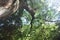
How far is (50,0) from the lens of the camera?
118cm

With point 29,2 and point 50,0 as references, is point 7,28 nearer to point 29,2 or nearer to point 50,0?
point 29,2

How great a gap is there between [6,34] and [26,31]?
17 cm

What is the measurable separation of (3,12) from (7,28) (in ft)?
0.47

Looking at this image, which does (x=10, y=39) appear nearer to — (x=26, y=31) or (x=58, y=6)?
(x=26, y=31)

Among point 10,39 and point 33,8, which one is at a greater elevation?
point 33,8

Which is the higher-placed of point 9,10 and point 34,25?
point 9,10

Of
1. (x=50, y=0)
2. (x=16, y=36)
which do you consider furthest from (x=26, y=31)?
(x=50, y=0)

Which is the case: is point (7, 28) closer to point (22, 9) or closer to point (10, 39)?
point (10, 39)

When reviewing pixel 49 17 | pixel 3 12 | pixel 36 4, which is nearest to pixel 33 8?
pixel 36 4

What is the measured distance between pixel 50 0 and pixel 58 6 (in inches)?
3.4

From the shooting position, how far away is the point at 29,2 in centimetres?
119

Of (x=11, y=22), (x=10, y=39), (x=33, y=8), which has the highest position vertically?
(x=33, y=8)

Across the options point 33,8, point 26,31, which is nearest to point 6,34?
point 26,31

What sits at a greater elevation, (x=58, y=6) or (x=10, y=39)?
(x=58, y=6)
